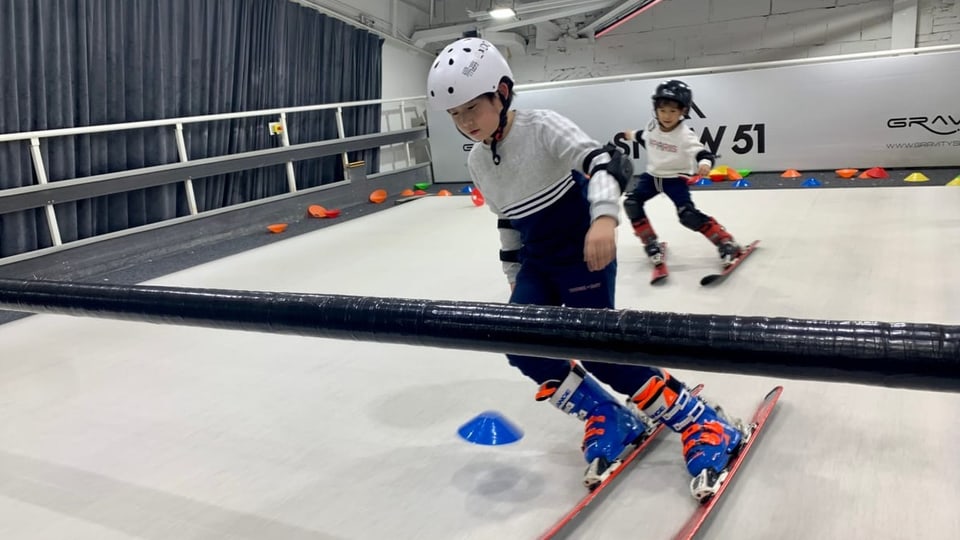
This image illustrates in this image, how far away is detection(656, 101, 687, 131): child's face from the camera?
3.69 metres

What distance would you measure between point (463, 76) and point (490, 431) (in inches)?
45.8

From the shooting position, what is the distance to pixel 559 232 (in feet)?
6.17

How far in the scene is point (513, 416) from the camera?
2.31m

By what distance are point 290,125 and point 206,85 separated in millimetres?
1335

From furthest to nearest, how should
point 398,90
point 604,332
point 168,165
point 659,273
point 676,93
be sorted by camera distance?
point 398,90 → point 168,165 → point 659,273 → point 676,93 → point 604,332

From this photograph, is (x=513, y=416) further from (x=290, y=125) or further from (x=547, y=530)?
(x=290, y=125)

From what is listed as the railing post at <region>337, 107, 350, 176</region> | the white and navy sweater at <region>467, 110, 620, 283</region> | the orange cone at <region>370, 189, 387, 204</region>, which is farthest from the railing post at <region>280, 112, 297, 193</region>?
the white and navy sweater at <region>467, 110, 620, 283</region>

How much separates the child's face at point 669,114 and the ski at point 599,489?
2159 millimetres

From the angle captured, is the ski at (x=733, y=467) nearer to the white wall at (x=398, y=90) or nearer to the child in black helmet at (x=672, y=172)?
the child in black helmet at (x=672, y=172)

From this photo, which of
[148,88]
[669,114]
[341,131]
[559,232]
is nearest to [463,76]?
[559,232]

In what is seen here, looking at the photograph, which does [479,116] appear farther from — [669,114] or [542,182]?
[669,114]

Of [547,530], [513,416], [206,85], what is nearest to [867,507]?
[547,530]

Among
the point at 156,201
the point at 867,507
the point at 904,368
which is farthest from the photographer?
the point at 156,201

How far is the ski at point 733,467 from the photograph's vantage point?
1.58 metres
